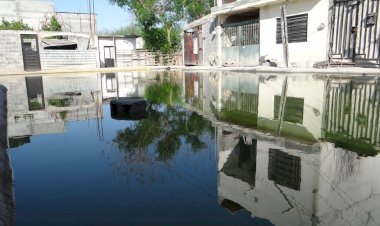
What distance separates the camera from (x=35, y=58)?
26.1m

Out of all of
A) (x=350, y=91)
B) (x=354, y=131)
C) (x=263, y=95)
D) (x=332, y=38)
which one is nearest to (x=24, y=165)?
(x=354, y=131)

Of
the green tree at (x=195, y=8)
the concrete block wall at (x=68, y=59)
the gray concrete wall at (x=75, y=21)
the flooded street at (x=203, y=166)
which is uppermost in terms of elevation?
the green tree at (x=195, y=8)

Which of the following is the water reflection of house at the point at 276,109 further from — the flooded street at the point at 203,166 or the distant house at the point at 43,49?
the distant house at the point at 43,49

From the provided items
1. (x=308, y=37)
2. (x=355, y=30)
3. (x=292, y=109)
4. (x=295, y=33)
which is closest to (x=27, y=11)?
(x=295, y=33)

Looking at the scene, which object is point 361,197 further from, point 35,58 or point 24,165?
point 35,58

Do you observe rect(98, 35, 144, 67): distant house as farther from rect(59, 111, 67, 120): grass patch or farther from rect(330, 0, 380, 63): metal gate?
rect(59, 111, 67, 120): grass patch

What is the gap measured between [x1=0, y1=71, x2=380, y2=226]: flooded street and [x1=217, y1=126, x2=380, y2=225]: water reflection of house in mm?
10

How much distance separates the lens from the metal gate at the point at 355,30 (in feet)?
48.1

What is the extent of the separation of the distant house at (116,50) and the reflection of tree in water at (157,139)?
28438 mm

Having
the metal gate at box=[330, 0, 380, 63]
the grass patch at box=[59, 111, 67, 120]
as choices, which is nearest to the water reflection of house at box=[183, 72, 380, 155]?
the grass patch at box=[59, 111, 67, 120]

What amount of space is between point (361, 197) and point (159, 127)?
3.68 m

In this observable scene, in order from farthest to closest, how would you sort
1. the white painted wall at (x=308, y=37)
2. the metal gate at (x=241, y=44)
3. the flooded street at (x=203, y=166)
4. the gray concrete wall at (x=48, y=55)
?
the gray concrete wall at (x=48, y=55) < the metal gate at (x=241, y=44) < the white painted wall at (x=308, y=37) < the flooded street at (x=203, y=166)

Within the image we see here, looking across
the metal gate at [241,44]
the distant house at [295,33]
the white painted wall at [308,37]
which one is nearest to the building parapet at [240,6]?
the distant house at [295,33]

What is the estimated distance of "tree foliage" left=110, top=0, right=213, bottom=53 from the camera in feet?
117
